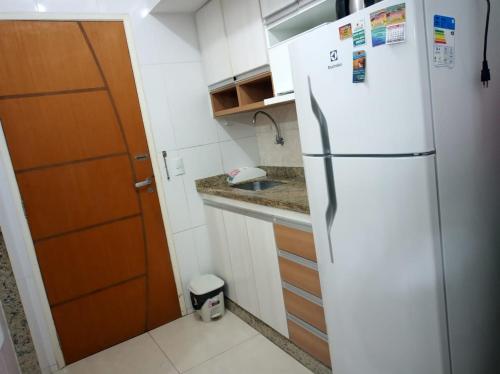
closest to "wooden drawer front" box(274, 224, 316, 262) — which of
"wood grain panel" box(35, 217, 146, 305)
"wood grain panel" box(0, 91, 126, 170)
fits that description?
"wood grain panel" box(35, 217, 146, 305)

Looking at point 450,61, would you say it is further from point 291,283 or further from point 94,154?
point 94,154

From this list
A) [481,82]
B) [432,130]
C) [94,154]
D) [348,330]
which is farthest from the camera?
[94,154]

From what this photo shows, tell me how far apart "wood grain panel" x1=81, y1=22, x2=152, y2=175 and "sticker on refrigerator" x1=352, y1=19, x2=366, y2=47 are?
173cm

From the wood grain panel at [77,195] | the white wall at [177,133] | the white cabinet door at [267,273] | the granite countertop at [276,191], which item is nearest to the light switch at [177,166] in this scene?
the white wall at [177,133]

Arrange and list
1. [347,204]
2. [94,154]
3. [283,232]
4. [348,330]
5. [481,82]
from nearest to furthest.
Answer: [481,82] < [347,204] < [348,330] < [283,232] < [94,154]

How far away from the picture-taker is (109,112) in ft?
7.77

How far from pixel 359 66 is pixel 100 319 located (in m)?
2.31

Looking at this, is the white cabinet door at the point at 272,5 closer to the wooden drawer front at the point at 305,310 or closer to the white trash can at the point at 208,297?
the wooden drawer front at the point at 305,310

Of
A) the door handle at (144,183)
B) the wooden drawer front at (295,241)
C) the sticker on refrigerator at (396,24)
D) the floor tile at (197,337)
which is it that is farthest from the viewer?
the door handle at (144,183)

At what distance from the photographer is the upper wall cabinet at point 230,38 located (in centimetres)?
208

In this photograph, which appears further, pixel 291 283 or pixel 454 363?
pixel 291 283

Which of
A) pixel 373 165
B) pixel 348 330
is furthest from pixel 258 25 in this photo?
pixel 348 330

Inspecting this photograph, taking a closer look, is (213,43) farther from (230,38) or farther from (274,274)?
(274,274)

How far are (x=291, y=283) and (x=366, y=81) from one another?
120 cm
